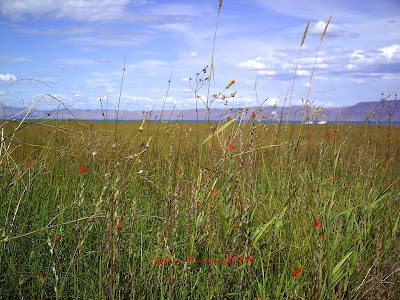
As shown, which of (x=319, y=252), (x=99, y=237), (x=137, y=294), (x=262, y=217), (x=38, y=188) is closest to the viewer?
(x=319, y=252)

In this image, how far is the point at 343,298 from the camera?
1.97m

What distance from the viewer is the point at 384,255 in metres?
2.47

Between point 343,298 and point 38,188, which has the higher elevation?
point 38,188

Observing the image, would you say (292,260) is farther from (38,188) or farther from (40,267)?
(38,188)

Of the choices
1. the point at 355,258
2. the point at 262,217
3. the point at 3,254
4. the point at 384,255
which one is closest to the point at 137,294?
the point at 3,254

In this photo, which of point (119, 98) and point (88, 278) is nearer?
point (88, 278)

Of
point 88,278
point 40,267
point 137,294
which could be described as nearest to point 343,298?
point 137,294

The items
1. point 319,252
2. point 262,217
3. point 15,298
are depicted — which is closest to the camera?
point 319,252

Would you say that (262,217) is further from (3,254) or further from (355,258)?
(3,254)

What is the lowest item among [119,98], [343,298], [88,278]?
[343,298]

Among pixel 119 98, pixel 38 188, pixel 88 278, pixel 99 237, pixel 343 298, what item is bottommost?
pixel 343 298

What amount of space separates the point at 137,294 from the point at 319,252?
3.10ft

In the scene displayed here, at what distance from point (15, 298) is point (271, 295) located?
142 cm

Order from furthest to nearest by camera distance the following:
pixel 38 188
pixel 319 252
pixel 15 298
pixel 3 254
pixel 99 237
→ pixel 38 188 → pixel 99 237 → pixel 3 254 → pixel 15 298 → pixel 319 252
